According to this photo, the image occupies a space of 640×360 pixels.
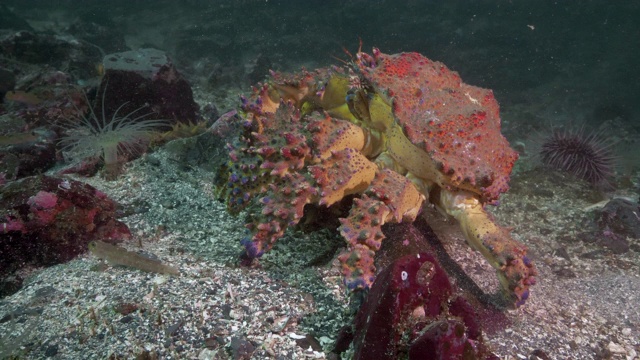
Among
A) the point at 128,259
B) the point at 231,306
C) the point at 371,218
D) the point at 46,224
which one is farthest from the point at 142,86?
the point at 371,218

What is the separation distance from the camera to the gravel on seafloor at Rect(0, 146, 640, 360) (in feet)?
8.37

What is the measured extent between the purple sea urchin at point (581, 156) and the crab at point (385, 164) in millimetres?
3716

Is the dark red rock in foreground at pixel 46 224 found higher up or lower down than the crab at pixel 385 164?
lower down

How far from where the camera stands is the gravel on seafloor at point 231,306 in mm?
2551

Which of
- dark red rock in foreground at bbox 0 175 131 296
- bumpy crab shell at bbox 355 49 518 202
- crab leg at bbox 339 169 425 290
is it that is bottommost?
dark red rock in foreground at bbox 0 175 131 296

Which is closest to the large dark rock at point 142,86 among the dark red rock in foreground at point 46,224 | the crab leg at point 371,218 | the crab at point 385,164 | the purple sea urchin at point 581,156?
the dark red rock in foreground at point 46,224

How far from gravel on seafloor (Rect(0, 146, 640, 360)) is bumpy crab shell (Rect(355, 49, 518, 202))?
3.42 ft

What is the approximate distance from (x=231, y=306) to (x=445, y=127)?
6.94 feet

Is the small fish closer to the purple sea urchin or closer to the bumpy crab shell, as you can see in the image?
the bumpy crab shell

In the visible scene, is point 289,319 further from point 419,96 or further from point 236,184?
point 419,96

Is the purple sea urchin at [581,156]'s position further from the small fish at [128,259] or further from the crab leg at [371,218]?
the small fish at [128,259]

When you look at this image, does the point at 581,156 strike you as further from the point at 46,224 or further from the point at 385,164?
the point at 46,224

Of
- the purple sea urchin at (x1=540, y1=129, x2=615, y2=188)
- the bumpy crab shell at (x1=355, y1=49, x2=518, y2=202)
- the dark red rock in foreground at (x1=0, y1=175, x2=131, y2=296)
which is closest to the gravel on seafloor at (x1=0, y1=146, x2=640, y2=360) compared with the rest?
the dark red rock in foreground at (x1=0, y1=175, x2=131, y2=296)

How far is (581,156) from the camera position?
6203 millimetres
